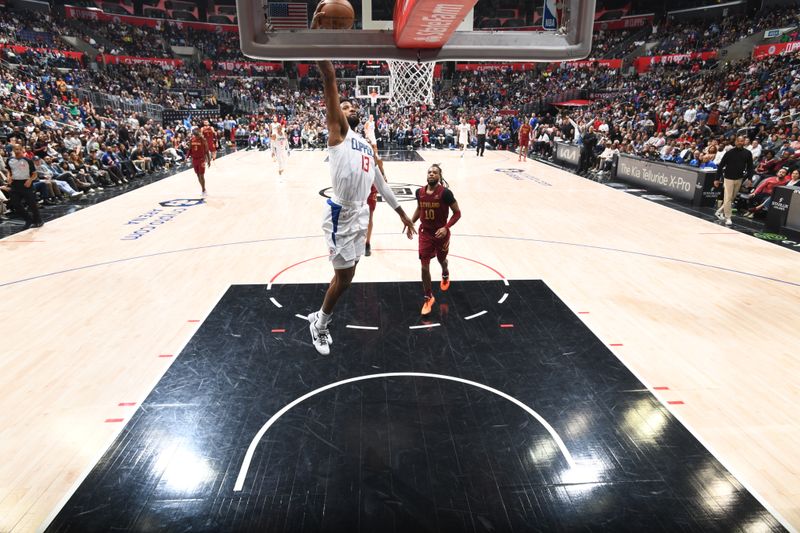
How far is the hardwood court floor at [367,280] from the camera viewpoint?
339 centimetres

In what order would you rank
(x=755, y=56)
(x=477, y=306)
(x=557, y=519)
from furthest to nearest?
1. (x=755, y=56)
2. (x=477, y=306)
3. (x=557, y=519)

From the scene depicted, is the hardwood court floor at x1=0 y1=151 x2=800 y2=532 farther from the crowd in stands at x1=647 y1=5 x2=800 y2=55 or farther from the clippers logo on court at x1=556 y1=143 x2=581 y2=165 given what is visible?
the crowd in stands at x1=647 y1=5 x2=800 y2=55

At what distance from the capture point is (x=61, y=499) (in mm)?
2844

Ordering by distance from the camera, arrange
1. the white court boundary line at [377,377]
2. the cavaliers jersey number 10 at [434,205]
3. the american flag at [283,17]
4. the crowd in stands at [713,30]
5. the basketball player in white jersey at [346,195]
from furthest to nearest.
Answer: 1. the crowd in stands at [713,30]
2. the cavaliers jersey number 10 at [434,205]
3. the american flag at [283,17]
4. the basketball player in white jersey at [346,195]
5. the white court boundary line at [377,377]

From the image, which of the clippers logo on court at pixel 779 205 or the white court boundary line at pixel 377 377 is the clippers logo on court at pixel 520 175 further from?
the white court boundary line at pixel 377 377

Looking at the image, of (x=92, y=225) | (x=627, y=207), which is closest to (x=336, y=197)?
(x=92, y=225)

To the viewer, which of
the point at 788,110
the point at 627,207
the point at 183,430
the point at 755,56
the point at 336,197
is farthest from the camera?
the point at 755,56

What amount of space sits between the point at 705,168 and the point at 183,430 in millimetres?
12062

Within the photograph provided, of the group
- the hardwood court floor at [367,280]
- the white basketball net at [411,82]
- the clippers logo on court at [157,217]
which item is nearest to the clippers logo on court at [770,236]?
the hardwood court floor at [367,280]

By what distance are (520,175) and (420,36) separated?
11212 mm

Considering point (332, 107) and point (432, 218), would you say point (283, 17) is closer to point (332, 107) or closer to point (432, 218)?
point (332, 107)

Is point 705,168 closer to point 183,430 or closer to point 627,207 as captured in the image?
point 627,207

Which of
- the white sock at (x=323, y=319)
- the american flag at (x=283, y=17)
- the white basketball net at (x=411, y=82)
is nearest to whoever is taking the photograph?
the white sock at (x=323, y=319)

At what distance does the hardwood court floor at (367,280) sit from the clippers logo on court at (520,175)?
2.32 m
